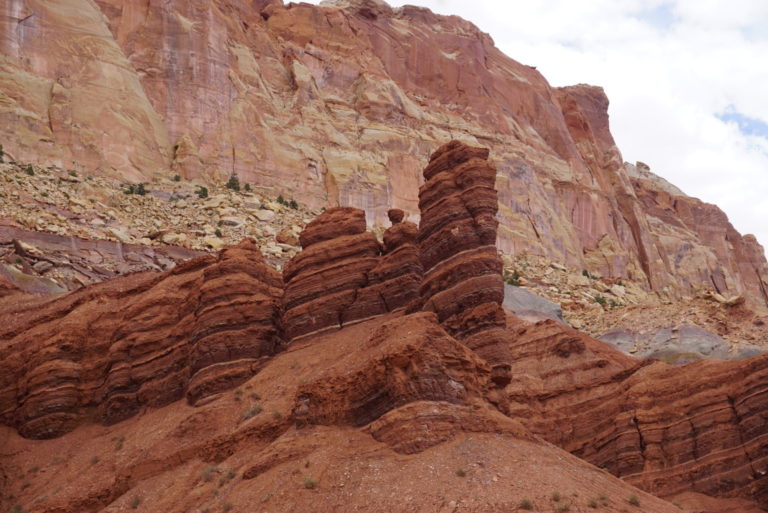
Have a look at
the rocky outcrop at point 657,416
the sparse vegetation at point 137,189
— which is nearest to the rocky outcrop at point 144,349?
the rocky outcrop at point 657,416

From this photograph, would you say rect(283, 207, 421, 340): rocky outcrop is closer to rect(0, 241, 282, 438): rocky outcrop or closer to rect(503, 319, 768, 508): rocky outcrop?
rect(0, 241, 282, 438): rocky outcrop

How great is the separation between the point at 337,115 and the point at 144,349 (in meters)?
59.1

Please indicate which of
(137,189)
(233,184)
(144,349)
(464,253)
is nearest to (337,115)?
(233,184)

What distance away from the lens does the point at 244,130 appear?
243ft

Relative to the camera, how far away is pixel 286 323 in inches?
1153

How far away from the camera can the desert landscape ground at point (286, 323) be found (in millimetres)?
19422

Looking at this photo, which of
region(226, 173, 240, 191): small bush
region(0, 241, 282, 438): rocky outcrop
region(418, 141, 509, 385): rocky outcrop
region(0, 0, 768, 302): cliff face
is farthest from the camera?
region(226, 173, 240, 191): small bush

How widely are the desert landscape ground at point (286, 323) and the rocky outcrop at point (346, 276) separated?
4.2 inches

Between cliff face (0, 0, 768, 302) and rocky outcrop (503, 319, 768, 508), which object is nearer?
rocky outcrop (503, 319, 768, 508)

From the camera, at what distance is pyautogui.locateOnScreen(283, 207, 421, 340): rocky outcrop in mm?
29266

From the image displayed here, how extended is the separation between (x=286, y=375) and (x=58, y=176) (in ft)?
128

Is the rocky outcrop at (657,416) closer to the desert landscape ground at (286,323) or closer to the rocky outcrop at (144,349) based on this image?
the desert landscape ground at (286,323)

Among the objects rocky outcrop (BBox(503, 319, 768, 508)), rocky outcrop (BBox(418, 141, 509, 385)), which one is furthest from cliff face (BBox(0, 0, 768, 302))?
rocky outcrop (BBox(503, 319, 768, 508))

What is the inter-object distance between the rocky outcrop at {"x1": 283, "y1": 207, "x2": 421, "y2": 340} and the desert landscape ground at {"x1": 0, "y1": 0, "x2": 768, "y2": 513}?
108 millimetres
